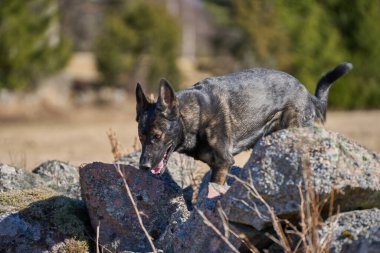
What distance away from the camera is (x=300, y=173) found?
15.6 ft

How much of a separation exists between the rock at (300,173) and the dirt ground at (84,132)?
22.9 ft

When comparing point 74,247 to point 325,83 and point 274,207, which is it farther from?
point 325,83

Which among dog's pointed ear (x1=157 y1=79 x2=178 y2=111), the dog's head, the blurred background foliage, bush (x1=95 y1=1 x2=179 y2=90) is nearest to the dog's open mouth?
the dog's head

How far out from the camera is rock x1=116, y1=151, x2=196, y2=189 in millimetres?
7477

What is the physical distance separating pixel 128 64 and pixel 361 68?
393 inches

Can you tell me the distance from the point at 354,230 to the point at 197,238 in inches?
41.2

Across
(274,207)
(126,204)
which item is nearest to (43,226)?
(126,204)

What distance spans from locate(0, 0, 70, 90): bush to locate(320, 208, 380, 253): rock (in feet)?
79.9

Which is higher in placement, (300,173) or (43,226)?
(300,173)

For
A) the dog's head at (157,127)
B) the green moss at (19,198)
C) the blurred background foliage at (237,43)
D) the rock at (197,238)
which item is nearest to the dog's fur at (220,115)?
the dog's head at (157,127)

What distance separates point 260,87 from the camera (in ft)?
23.2

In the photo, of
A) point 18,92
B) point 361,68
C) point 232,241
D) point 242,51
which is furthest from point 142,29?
point 232,241

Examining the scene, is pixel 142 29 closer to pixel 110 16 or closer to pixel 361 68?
pixel 110 16

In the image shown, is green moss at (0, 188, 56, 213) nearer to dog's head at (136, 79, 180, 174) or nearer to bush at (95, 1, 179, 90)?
dog's head at (136, 79, 180, 174)
